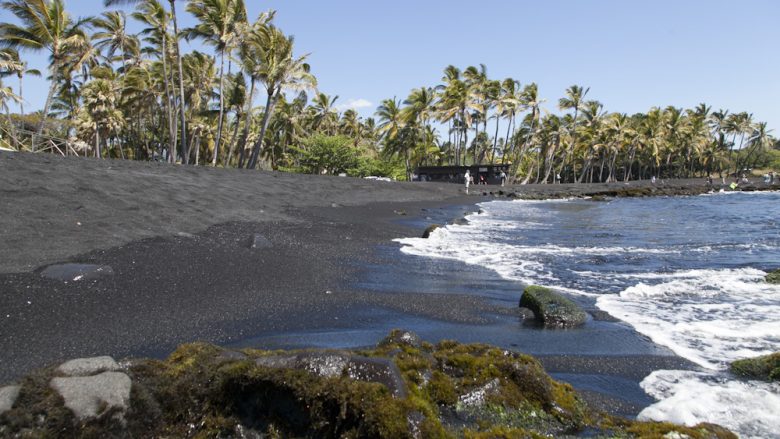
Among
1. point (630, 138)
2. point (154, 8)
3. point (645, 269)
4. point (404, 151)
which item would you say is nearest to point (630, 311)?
point (645, 269)

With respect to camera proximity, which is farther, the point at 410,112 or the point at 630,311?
the point at 410,112

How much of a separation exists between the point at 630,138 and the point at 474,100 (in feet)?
108

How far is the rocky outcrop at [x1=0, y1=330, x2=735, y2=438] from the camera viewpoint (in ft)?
7.78

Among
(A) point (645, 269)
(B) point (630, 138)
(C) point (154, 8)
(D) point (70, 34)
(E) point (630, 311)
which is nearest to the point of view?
(E) point (630, 311)

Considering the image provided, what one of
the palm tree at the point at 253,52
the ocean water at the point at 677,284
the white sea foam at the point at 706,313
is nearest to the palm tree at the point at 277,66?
the palm tree at the point at 253,52

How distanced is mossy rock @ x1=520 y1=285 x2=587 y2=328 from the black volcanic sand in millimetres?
189

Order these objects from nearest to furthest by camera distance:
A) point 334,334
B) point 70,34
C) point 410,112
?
point 334,334 → point 70,34 → point 410,112

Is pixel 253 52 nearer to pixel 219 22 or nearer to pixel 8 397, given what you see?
pixel 219 22

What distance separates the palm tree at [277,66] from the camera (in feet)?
94.4

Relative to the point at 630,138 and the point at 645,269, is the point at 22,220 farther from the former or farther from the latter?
the point at 630,138

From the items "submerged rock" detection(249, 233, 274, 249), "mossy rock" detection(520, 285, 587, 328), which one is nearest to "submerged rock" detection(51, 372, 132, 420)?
"mossy rock" detection(520, 285, 587, 328)

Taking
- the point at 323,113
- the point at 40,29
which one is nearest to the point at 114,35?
the point at 40,29

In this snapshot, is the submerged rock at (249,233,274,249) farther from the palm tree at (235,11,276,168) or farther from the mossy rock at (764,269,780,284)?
the palm tree at (235,11,276,168)

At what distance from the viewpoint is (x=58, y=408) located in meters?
2.32
